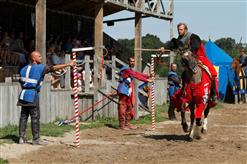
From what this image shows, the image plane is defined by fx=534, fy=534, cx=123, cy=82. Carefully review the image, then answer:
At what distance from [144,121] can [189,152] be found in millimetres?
6061

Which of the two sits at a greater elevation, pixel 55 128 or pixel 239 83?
pixel 239 83

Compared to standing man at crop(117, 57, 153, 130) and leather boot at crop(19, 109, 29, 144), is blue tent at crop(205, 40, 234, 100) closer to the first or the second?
standing man at crop(117, 57, 153, 130)

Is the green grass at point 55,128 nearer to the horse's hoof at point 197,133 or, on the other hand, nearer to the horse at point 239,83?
the horse's hoof at point 197,133

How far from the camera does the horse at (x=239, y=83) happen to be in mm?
24880

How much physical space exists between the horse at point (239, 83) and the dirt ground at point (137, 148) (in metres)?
12.5

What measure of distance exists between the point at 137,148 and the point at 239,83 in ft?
54.4

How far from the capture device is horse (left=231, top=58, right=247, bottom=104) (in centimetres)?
2488

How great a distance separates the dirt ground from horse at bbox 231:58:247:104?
12.5m

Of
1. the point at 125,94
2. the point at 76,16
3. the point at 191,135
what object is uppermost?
the point at 76,16

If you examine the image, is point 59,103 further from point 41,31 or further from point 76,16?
point 76,16

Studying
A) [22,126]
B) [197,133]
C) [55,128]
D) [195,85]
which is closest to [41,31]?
[55,128]

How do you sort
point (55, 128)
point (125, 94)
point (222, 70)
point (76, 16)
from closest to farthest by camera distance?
1. point (55, 128)
2. point (125, 94)
3. point (76, 16)
4. point (222, 70)

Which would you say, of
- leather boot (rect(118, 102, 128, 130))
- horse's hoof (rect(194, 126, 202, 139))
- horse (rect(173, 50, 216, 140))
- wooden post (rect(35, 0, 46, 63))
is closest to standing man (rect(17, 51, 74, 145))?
horse (rect(173, 50, 216, 140))

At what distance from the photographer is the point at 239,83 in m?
25.1
